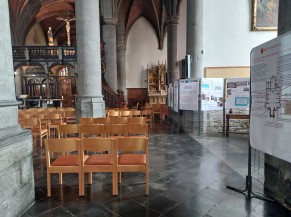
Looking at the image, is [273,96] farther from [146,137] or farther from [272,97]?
[146,137]

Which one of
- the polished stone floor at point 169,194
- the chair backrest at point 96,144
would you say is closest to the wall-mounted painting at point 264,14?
the polished stone floor at point 169,194

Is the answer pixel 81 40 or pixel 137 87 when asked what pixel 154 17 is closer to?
pixel 137 87

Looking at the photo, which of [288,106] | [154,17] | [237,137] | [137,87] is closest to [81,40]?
[237,137]

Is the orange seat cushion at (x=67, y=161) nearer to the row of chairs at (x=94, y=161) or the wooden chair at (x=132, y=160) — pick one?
the row of chairs at (x=94, y=161)

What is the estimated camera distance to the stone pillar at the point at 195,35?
25.0ft

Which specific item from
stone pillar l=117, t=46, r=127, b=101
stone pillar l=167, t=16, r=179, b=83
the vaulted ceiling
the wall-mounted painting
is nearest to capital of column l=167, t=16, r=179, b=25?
stone pillar l=167, t=16, r=179, b=83

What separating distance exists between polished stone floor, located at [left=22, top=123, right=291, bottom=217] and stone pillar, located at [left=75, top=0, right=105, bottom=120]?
247cm

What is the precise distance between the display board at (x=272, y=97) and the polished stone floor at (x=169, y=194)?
809 mm

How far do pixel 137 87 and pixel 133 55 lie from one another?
2.99m

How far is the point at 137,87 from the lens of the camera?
19.7m

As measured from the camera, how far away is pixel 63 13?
20.5 metres

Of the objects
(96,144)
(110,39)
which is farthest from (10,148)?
(110,39)

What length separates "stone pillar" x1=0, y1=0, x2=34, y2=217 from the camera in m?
2.22

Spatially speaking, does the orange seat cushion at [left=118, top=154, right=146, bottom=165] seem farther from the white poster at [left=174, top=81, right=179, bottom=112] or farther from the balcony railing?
the balcony railing
